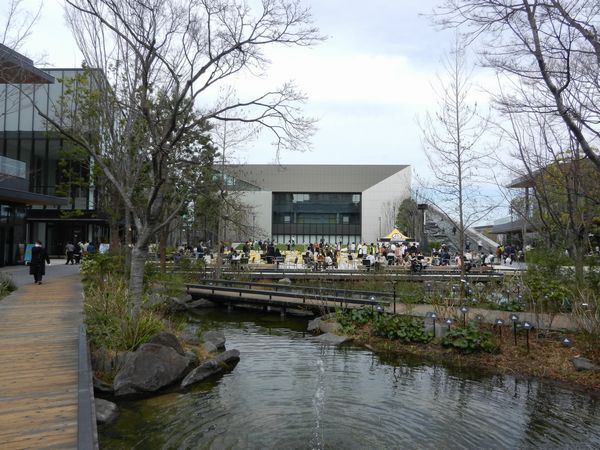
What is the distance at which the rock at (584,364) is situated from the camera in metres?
8.85

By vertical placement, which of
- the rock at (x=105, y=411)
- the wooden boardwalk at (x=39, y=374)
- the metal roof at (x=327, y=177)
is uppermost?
the metal roof at (x=327, y=177)

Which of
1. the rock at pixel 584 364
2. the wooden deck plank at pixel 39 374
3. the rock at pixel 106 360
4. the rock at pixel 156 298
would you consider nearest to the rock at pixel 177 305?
the rock at pixel 156 298

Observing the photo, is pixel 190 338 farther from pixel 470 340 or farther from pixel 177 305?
pixel 177 305

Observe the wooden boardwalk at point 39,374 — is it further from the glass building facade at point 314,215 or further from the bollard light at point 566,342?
the glass building facade at point 314,215

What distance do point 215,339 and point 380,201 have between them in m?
64.4

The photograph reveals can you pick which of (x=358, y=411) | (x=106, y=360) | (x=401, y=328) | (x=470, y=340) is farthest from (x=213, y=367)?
(x=470, y=340)

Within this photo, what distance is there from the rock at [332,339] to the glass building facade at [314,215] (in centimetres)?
6298

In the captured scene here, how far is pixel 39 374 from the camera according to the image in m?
6.64

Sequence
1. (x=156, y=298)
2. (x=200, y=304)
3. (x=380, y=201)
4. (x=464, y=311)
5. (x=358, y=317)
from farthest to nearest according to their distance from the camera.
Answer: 1. (x=380, y=201)
2. (x=200, y=304)
3. (x=156, y=298)
4. (x=358, y=317)
5. (x=464, y=311)

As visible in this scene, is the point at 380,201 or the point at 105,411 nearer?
the point at 105,411

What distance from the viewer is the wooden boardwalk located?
4.75 metres

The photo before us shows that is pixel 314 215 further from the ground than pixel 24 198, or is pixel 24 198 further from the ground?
pixel 314 215

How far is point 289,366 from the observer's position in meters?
10.0

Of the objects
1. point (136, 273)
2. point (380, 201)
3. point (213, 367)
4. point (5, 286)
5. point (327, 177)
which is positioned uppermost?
point (327, 177)
